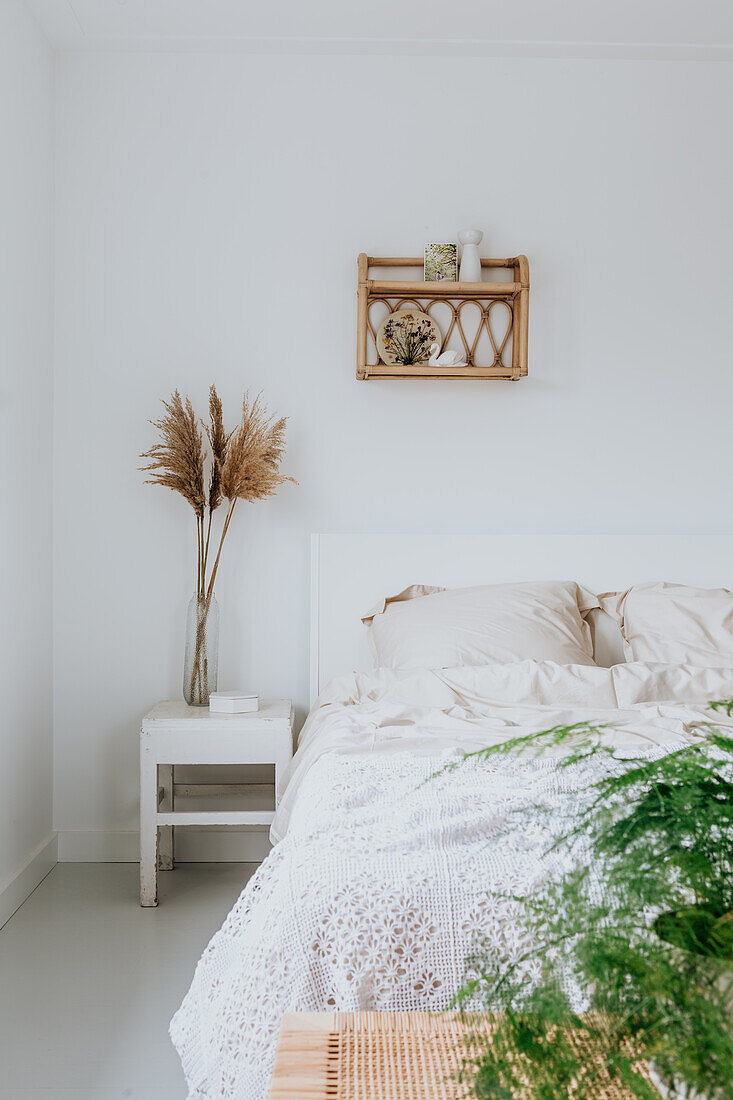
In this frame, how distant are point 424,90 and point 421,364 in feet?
3.18

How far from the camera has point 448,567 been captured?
10.4ft

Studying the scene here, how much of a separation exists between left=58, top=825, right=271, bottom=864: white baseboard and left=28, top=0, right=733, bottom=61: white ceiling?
8.73ft

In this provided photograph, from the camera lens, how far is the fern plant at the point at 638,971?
546mm

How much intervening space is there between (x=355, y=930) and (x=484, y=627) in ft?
5.35

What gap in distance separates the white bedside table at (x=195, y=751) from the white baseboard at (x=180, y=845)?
0.39 m

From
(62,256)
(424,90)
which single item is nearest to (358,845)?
(62,256)

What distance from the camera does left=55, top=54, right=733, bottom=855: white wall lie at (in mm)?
3211

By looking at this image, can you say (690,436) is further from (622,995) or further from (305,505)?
(622,995)

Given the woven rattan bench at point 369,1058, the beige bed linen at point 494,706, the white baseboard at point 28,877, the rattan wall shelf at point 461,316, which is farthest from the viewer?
the rattan wall shelf at point 461,316

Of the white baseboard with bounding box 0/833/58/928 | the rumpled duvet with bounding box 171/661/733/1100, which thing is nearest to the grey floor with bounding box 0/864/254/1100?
the white baseboard with bounding box 0/833/58/928

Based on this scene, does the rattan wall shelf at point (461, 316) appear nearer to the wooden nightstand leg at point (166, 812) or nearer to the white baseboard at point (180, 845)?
the wooden nightstand leg at point (166, 812)

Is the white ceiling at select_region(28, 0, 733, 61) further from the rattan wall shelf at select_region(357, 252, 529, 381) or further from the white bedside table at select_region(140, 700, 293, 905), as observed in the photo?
the white bedside table at select_region(140, 700, 293, 905)

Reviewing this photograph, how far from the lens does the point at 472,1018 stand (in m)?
0.64

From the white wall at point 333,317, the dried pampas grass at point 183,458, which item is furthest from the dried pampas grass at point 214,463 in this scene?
the white wall at point 333,317
